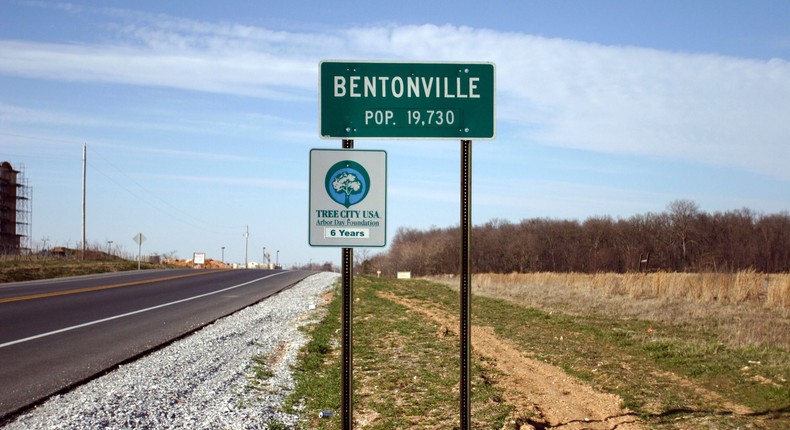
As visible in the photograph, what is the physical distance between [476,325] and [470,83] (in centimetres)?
1014

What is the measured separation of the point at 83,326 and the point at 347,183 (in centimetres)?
1116

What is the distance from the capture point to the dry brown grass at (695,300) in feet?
45.9

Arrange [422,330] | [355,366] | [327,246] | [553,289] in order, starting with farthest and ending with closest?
[553,289], [422,330], [355,366], [327,246]

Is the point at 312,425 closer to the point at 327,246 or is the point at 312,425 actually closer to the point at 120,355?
the point at 327,246

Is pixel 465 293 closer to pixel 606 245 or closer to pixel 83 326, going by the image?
pixel 83 326

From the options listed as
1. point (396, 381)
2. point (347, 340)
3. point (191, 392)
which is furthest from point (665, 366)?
point (191, 392)

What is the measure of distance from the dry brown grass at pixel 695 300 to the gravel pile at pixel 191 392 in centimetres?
748

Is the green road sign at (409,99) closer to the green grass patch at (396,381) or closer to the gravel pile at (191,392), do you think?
the green grass patch at (396,381)

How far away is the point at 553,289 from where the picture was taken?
91.5 feet

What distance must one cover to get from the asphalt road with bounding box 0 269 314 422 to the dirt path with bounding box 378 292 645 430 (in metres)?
5.17

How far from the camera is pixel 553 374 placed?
916 centimetres

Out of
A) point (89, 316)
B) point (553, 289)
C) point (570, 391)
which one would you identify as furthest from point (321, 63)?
point (553, 289)

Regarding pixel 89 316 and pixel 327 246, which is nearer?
pixel 327 246

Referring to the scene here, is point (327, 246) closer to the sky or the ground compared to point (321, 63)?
closer to the ground
